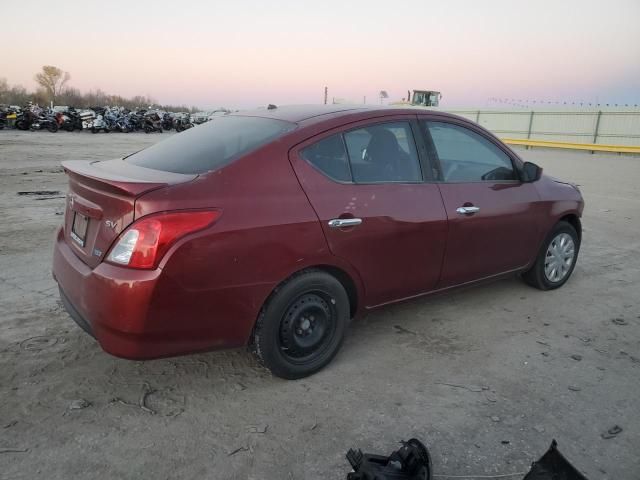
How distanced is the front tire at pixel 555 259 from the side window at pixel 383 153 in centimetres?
187

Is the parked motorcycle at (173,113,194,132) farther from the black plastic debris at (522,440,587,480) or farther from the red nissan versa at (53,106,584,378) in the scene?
the black plastic debris at (522,440,587,480)

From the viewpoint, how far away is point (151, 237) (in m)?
2.53

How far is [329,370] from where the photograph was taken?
131 inches

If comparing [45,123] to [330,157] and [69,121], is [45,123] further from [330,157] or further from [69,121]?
[330,157]

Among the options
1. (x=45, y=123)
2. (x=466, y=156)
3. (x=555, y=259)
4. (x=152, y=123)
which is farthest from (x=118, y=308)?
(x=152, y=123)

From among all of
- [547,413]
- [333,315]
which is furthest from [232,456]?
[547,413]

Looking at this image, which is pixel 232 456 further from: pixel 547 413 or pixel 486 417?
pixel 547 413

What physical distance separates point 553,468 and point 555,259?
3.17m

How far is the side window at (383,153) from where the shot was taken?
337 cm

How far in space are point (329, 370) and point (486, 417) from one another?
39.4 inches

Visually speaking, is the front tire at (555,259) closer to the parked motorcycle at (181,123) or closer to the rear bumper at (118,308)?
the rear bumper at (118,308)

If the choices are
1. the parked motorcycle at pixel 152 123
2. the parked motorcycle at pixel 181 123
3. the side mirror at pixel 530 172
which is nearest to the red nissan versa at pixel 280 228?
the side mirror at pixel 530 172

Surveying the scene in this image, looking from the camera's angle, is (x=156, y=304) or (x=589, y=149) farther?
(x=589, y=149)

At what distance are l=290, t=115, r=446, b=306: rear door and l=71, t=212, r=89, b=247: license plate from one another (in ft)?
4.17
